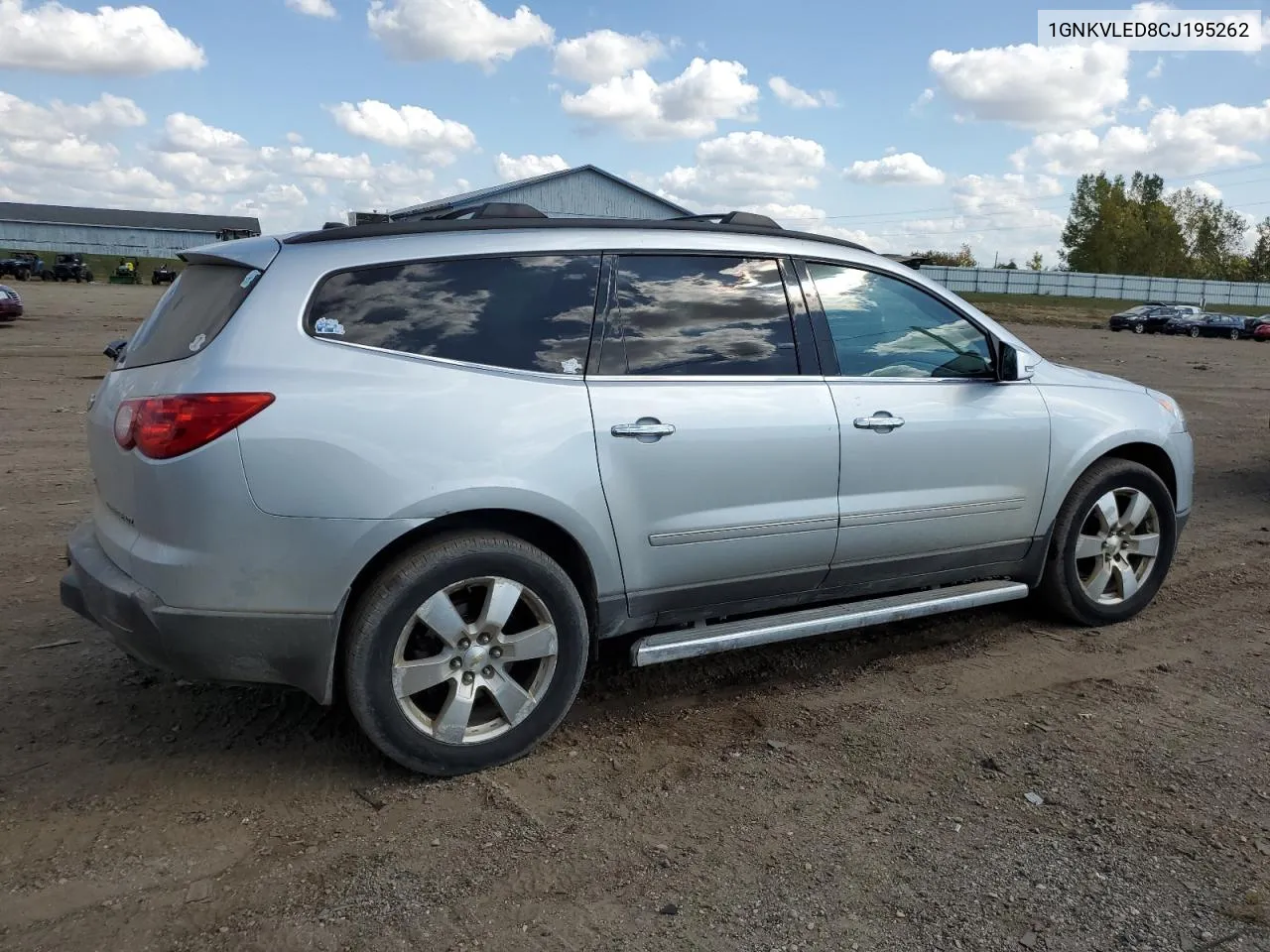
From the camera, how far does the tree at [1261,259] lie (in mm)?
94062

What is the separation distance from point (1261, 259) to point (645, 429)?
111m

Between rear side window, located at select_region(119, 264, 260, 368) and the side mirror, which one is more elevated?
rear side window, located at select_region(119, 264, 260, 368)

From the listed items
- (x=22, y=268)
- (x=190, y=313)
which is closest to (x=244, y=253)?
(x=190, y=313)

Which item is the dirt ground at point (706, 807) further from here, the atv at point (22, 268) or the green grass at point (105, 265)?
the green grass at point (105, 265)

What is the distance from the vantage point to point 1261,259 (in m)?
95.4

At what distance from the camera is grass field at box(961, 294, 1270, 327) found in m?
49.1

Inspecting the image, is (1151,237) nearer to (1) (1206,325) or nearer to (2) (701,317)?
(1) (1206,325)

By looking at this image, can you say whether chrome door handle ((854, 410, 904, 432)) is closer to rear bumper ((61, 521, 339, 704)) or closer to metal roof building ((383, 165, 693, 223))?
rear bumper ((61, 521, 339, 704))

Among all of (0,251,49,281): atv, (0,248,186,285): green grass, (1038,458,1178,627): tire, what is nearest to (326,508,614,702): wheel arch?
(1038,458,1178,627): tire

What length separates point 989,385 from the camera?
4.44 metres

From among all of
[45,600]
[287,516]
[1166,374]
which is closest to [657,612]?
[287,516]

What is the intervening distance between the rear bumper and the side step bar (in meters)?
1.11

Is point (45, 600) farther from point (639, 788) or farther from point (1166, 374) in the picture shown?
point (1166, 374)

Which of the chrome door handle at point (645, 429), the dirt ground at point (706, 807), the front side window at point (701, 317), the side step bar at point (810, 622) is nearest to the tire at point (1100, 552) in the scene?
the dirt ground at point (706, 807)
